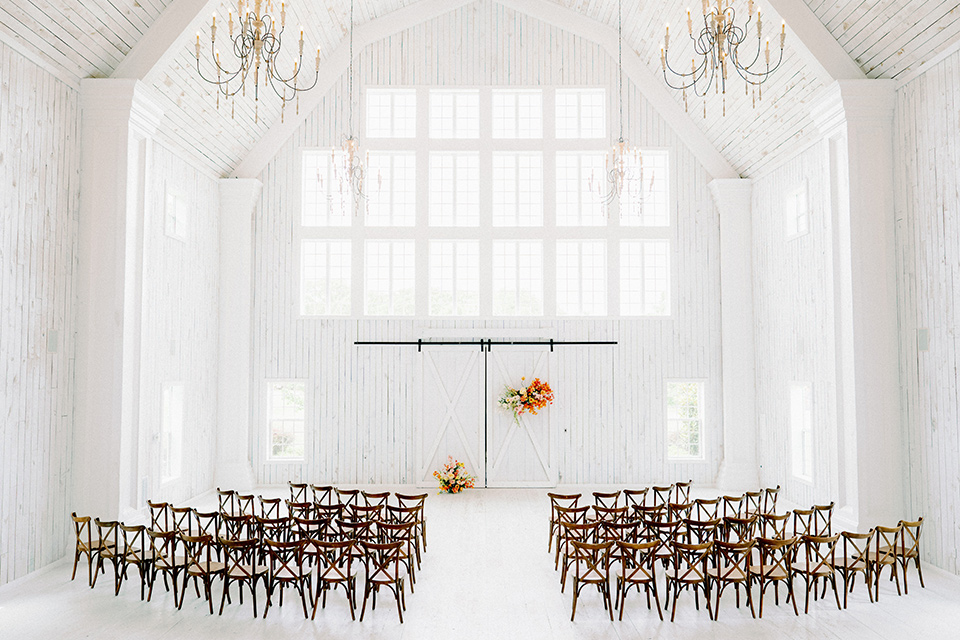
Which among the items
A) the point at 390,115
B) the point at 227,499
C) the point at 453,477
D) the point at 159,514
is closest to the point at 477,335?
the point at 453,477

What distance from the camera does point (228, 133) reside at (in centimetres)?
1055

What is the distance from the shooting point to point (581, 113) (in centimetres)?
1193

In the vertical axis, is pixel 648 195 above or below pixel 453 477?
above

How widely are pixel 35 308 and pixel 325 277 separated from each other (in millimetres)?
5261

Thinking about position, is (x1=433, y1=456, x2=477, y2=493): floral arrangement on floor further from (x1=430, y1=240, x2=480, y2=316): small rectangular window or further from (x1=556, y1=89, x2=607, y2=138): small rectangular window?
(x1=556, y1=89, x2=607, y2=138): small rectangular window

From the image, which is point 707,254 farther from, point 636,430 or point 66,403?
point 66,403

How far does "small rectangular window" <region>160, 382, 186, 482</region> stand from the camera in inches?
374

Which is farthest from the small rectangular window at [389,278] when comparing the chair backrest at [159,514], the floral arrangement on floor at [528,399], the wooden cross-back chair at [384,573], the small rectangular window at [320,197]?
the wooden cross-back chair at [384,573]

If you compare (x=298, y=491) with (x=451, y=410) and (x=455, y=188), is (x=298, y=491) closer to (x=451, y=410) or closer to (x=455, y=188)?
(x=451, y=410)

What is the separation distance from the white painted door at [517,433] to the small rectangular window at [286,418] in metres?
3.23

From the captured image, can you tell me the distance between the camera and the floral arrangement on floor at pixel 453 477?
10.9 m

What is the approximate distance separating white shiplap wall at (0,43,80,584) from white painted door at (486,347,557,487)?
629cm

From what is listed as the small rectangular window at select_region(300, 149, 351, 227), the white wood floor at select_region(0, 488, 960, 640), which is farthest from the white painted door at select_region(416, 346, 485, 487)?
the white wood floor at select_region(0, 488, 960, 640)

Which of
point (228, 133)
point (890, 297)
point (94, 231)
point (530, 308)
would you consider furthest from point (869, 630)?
point (228, 133)
